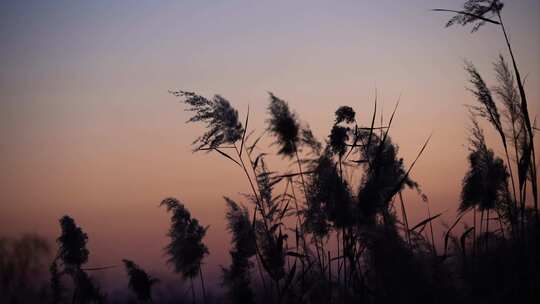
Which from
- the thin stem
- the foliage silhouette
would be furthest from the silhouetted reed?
the thin stem

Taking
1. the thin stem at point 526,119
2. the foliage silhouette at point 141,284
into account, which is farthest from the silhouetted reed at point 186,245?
the thin stem at point 526,119

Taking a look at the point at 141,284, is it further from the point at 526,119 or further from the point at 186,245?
the point at 526,119

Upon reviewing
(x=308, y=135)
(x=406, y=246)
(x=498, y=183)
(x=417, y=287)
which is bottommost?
(x=417, y=287)

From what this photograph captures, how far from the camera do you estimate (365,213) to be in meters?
4.16

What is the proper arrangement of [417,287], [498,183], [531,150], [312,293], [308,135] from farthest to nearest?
[498,183]
[308,135]
[312,293]
[531,150]
[417,287]

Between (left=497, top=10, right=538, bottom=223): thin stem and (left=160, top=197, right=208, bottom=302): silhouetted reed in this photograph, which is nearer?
(left=497, top=10, right=538, bottom=223): thin stem

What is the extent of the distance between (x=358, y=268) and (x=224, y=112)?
6.84ft

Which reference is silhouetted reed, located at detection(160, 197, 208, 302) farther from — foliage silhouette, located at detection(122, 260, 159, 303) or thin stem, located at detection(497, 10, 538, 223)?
thin stem, located at detection(497, 10, 538, 223)

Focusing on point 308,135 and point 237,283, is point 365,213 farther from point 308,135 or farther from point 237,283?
point 237,283

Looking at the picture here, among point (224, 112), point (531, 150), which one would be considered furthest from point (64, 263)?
point (531, 150)

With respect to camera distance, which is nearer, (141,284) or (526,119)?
(526,119)

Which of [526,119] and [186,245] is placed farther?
[186,245]

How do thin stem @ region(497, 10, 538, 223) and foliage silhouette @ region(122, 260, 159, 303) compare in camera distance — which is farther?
foliage silhouette @ region(122, 260, 159, 303)

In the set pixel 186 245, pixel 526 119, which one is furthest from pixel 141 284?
pixel 526 119
